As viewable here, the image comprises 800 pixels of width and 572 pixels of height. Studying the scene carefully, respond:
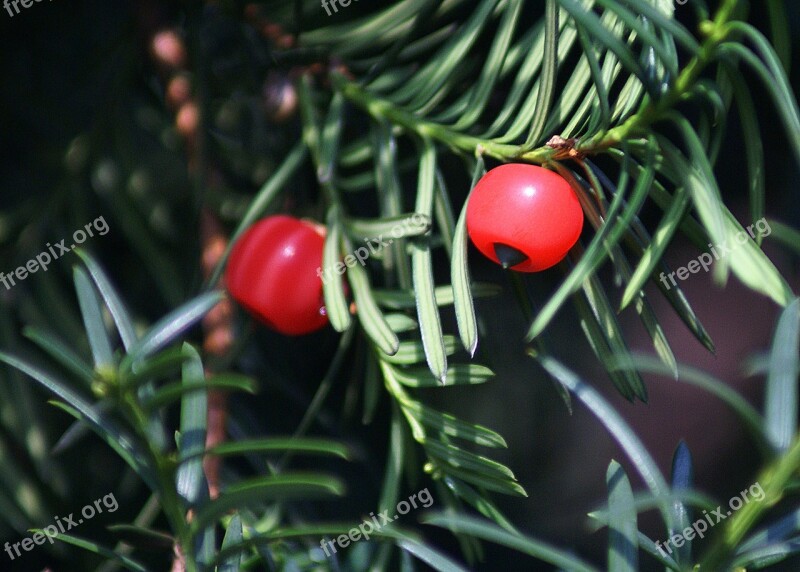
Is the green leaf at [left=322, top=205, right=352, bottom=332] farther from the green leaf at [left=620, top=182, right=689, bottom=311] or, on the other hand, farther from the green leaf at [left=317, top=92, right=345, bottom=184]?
the green leaf at [left=620, top=182, right=689, bottom=311]

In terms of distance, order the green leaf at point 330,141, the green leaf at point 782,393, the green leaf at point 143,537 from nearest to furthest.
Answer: the green leaf at point 782,393 < the green leaf at point 143,537 < the green leaf at point 330,141

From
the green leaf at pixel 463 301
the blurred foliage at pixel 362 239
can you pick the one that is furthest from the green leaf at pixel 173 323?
the green leaf at pixel 463 301

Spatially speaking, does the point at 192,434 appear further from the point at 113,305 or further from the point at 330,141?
the point at 330,141

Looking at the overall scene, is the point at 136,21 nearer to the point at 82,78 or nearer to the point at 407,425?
the point at 82,78

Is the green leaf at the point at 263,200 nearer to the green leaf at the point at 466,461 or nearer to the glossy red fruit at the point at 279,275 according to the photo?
the glossy red fruit at the point at 279,275

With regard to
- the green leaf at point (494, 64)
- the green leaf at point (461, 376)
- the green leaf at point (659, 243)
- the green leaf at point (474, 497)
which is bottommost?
the green leaf at point (474, 497)

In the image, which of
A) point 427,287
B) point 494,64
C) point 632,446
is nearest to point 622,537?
point 632,446
